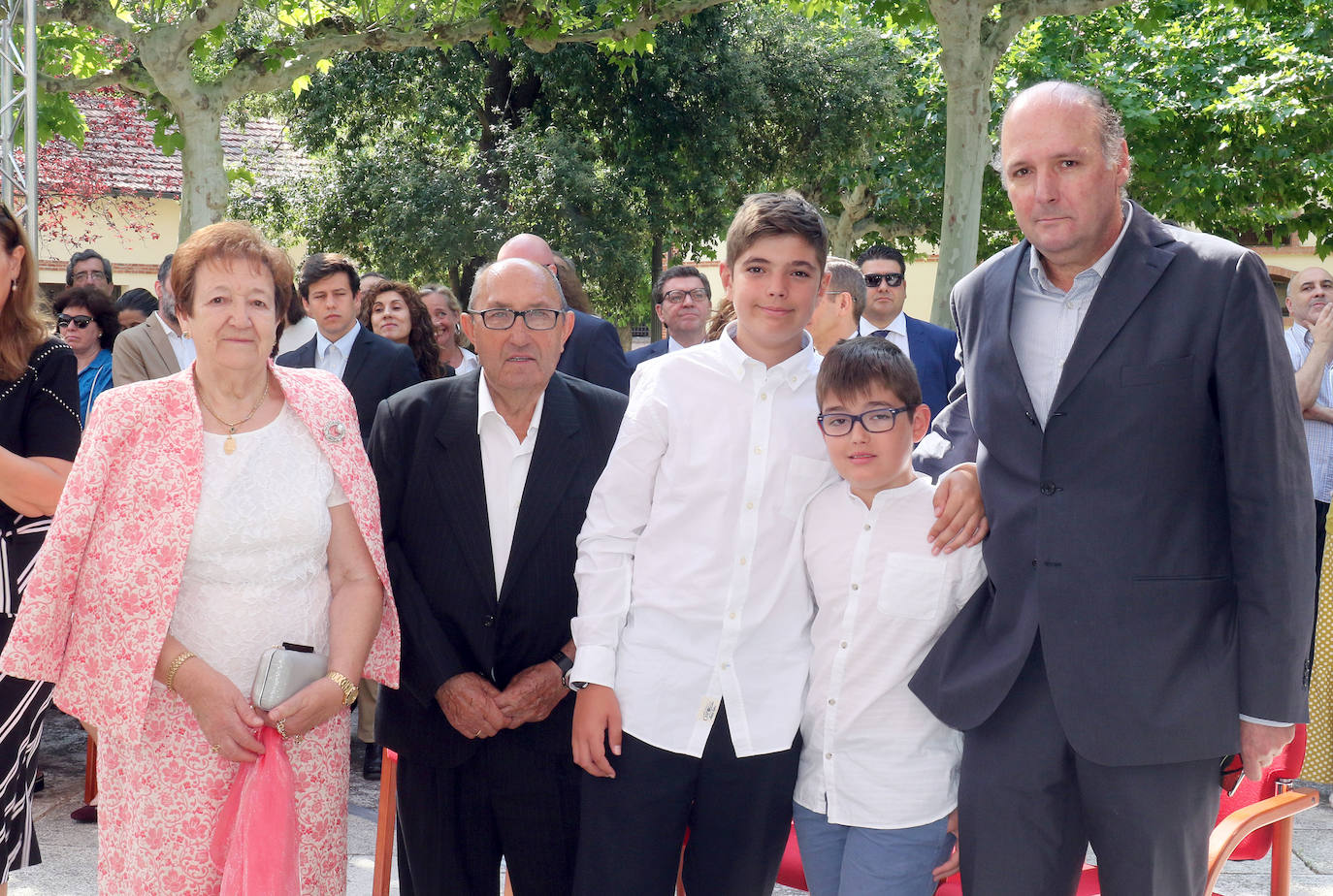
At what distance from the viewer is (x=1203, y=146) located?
699 inches

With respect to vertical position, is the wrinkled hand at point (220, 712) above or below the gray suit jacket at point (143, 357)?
below

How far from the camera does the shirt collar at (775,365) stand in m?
2.79

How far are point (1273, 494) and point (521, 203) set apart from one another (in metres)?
13.9

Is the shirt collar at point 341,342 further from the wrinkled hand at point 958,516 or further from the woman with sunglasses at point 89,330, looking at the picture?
the wrinkled hand at point 958,516

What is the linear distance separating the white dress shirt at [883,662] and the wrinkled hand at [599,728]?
447mm

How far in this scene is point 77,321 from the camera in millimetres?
6301

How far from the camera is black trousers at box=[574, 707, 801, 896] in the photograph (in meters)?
2.66

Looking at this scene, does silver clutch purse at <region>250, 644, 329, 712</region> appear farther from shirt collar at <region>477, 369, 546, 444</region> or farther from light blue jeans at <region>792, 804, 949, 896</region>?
light blue jeans at <region>792, 804, 949, 896</region>

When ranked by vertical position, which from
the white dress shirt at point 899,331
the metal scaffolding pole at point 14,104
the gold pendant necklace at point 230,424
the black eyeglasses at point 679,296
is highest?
the metal scaffolding pole at point 14,104

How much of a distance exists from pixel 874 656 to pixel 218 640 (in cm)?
147

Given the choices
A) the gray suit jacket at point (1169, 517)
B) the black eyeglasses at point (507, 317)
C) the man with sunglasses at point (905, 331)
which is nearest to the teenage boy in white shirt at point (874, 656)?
the gray suit jacket at point (1169, 517)

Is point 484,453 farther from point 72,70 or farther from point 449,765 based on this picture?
point 72,70

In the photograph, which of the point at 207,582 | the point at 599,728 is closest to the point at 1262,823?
the point at 599,728

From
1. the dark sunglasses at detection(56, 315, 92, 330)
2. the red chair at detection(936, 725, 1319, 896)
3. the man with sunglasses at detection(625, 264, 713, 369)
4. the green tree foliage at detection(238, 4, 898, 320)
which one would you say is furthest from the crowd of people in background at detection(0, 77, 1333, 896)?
the green tree foliage at detection(238, 4, 898, 320)
